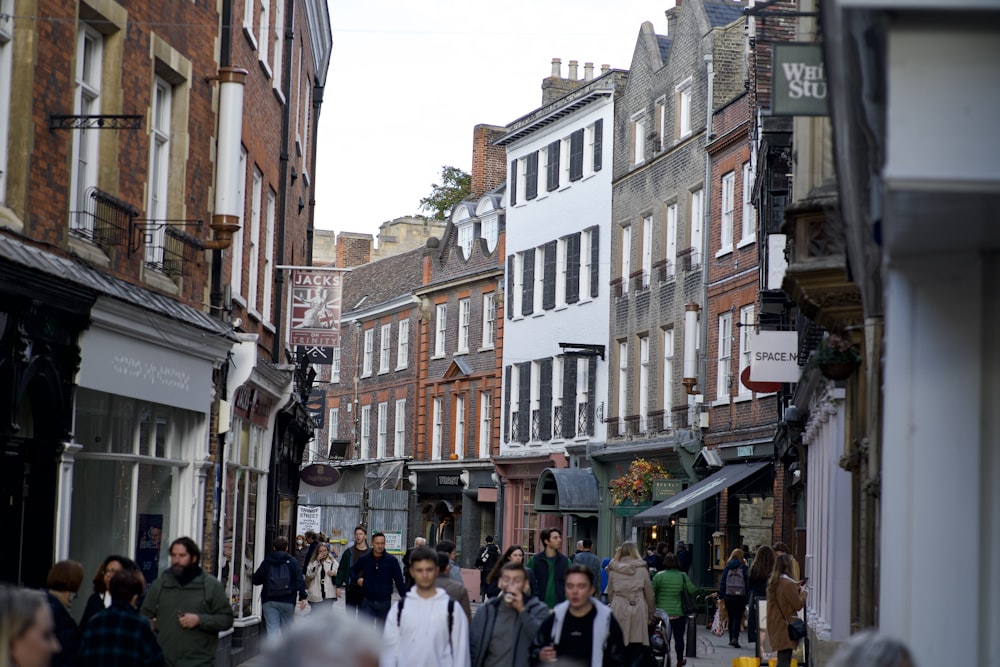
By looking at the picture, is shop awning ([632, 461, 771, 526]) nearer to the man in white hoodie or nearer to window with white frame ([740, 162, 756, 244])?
window with white frame ([740, 162, 756, 244])

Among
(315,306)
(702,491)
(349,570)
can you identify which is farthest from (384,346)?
(349,570)

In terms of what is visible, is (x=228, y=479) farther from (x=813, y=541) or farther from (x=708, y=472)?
(x=708, y=472)

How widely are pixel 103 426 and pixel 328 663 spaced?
12.8m

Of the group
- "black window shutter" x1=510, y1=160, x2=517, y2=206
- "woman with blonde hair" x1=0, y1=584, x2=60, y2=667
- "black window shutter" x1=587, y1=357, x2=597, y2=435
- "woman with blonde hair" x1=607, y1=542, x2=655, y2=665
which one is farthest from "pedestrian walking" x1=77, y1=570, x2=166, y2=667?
"black window shutter" x1=510, y1=160, x2=517, y2=206

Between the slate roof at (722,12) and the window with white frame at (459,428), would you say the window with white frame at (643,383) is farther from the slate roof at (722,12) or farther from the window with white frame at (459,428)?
the window with white frame at (459,428)

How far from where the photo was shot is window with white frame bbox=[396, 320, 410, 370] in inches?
2251

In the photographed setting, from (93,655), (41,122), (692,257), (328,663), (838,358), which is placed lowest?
(93,655)

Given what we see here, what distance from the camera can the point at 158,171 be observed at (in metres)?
17.0

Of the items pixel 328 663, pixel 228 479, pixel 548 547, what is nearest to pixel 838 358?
pixel 548 547

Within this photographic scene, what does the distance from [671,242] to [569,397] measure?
680 centimetres

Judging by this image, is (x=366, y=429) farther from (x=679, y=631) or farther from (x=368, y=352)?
(x=679, y=631)

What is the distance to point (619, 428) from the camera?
1614 inches

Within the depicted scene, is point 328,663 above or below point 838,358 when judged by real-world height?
below

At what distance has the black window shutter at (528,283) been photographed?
1861 inches
